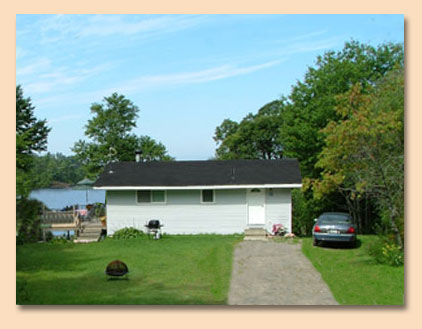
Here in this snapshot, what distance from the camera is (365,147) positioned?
494 inches

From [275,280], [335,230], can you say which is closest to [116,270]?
[275,280]

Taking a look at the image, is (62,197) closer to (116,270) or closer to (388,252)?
(116,270)

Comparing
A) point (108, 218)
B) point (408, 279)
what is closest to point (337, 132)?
point (408, 279)

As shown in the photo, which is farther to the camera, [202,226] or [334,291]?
[202,226]

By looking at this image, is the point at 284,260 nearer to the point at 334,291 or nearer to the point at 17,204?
the point at 334,291

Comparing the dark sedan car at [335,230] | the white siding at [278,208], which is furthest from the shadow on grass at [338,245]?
the white siding at [278,208]

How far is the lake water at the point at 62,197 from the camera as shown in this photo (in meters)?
13.2

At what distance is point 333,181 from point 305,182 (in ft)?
2.63

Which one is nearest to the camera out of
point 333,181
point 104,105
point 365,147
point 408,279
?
point 408,279

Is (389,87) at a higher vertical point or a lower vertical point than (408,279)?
higher

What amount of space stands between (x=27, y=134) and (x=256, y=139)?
2555cm

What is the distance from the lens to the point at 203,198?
21422mm

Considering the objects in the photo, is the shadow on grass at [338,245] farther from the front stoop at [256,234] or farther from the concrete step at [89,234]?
the concrete step at [89,234]

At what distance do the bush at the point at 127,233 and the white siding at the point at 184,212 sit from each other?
337mm
